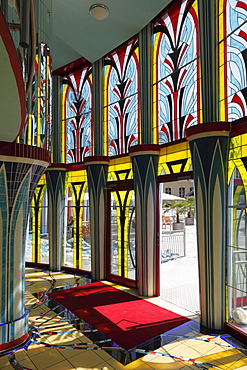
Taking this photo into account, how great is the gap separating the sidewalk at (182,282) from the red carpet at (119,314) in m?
0.58

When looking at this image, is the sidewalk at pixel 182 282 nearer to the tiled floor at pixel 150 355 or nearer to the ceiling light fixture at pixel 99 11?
the tiled floor at pixel 150 355

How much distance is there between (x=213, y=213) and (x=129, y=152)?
2191mm

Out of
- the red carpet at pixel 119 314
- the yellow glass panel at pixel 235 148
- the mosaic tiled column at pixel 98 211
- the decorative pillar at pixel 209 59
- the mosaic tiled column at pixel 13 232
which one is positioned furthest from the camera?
the mosaic tiled column at pixel 98 211

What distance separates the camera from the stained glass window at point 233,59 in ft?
13.4

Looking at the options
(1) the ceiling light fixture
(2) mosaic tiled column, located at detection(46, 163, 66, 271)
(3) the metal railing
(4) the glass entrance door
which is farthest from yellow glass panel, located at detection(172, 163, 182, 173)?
(3) the metal railing

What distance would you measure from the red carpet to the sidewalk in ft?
1.89

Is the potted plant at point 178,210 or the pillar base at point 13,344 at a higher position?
the potted plant at point 178,210

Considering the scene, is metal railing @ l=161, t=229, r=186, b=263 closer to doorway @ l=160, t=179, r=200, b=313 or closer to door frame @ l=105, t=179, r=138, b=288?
doorway @ l=160, t=179, r=200, b=313

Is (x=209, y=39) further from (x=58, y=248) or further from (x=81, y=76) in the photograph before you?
(x=58, y=248)

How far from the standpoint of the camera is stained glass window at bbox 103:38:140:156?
20.9 feet

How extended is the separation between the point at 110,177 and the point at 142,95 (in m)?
1.95

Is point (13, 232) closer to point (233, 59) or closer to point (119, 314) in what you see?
point (119, 314)

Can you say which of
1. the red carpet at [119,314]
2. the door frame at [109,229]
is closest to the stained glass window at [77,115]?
the door frame at [109,229]

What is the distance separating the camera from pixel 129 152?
5.71 metres
